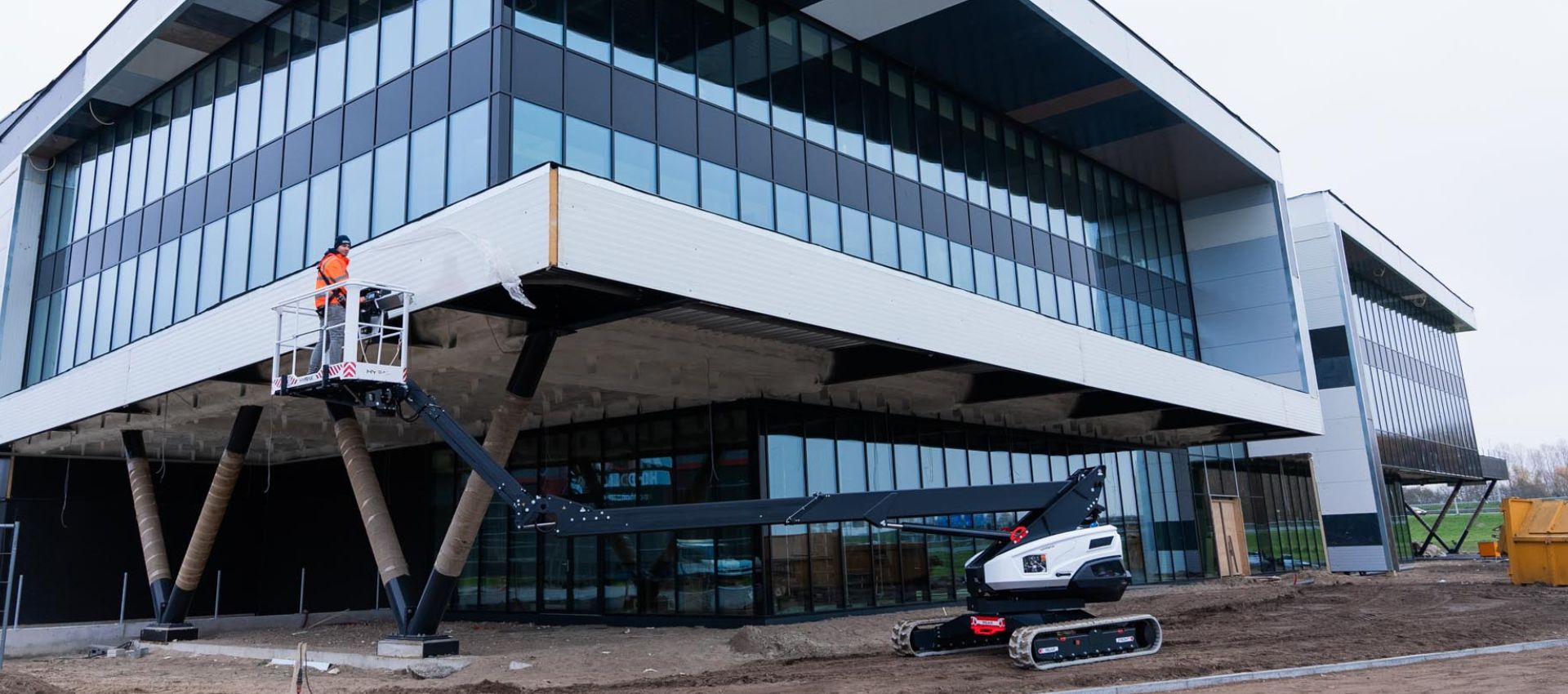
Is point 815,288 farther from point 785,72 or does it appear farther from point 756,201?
point 785,72

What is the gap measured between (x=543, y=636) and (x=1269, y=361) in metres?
23.1

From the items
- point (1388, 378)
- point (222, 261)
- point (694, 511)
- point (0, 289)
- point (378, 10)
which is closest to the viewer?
point (694, 511)

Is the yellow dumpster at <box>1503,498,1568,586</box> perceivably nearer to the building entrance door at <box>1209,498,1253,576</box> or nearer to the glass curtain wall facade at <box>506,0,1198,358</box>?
the building entrance door at <box>1209,498,1253,576</box>

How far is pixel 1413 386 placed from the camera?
48.5 metres

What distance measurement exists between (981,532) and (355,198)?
11563 millimetres

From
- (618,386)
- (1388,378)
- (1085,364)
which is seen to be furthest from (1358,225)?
(618,386)

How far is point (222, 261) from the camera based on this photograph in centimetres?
2133

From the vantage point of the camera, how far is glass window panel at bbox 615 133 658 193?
17.4 metres

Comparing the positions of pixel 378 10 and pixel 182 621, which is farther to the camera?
pixel 182 621

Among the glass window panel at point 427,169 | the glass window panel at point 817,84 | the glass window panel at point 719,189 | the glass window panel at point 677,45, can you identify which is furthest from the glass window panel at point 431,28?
the glass window panel at point 817,84

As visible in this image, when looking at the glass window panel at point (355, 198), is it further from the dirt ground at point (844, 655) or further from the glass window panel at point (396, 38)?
the dirt ground at point (844, 655)

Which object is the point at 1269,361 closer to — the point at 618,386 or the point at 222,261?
the point at 618,386

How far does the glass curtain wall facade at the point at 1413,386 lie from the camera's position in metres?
43.7

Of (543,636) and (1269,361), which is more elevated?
(1269,361)
